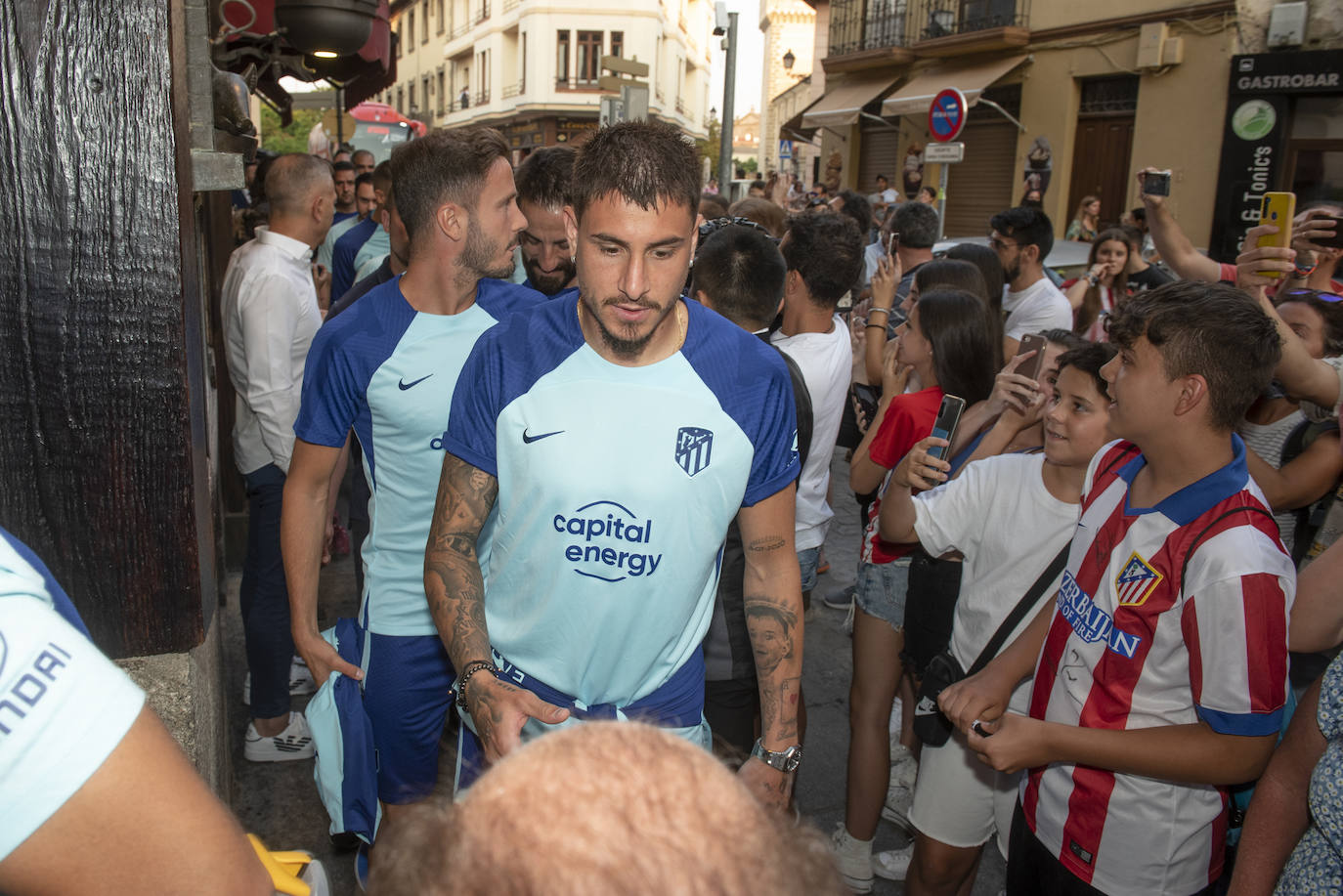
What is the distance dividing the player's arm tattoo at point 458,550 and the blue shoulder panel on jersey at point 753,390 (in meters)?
0.56

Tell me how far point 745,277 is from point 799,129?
24220 mm

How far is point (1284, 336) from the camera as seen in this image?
10.0ft

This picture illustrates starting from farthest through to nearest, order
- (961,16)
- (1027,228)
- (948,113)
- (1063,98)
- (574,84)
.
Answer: (574,84) → (961,16) → (1063,98) → (948,113) → (1027,228)

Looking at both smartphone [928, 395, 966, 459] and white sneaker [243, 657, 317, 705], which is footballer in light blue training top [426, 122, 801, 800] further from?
white sneaker [243, 657, 317, 705]

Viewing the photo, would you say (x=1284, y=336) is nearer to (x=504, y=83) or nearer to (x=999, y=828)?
(x=999, y=828)

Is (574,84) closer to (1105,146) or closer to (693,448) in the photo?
(1105,146)

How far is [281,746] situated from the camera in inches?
158

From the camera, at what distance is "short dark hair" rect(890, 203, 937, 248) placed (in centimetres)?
635

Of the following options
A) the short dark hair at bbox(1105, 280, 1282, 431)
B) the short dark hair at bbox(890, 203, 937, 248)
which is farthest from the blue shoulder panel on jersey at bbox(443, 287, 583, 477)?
the short dark hair at bbox(890, 203, 937, 248)

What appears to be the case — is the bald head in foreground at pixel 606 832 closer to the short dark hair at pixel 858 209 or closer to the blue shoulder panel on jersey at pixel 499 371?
the blue shoulder panel on jersey at pixel 499 371

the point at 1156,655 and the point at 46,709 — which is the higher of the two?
the point at 46,709

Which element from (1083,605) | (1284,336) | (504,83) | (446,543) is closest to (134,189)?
(446,543)

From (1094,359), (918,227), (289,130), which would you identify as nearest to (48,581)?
(1094,359)

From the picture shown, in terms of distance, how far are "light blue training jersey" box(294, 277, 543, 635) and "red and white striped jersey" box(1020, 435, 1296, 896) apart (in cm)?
169
